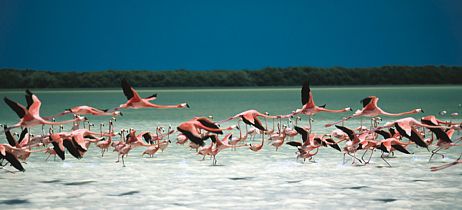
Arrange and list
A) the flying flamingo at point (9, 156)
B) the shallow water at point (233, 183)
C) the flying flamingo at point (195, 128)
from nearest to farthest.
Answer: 1. the flying flamingo at point (195, 128)
2. the shallow water at point (233, 183)
3. the flying flamingo at point (9, 156)

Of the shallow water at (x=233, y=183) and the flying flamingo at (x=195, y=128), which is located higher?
the flying flamingo at (x=195, y=128)

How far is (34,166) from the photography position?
10.0 metres

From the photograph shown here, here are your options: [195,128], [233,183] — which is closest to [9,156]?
[233,183]

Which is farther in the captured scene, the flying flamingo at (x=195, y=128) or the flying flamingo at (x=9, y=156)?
the flying flamingo at (x=9, y=156)

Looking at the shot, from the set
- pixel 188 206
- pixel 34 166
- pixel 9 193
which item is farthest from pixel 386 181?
pixel 34 166

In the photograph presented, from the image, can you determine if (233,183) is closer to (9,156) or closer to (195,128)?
(195,128)

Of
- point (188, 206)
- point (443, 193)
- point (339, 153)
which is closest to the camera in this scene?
point (188, 206)

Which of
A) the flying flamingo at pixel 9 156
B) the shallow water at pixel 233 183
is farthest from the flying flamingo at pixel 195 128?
the flying flamingo at pixel 9 156

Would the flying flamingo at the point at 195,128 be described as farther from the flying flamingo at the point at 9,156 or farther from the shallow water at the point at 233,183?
the flying flamingo at the point at 9,156

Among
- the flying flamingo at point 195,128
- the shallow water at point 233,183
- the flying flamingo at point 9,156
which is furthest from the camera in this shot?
the flying flamingo at point 9,156

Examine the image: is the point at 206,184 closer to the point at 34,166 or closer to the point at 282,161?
the point at 282,161

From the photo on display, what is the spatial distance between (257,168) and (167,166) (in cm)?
135

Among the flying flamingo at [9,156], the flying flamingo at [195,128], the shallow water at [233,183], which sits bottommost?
the shallow water at [233,183]

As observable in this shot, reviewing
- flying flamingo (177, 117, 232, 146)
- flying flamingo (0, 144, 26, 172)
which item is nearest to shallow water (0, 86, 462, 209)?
flying flamingo (0, 144, 26, 172)
